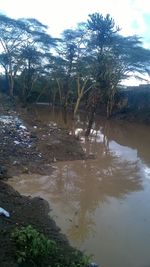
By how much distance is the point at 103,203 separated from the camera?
8453mm

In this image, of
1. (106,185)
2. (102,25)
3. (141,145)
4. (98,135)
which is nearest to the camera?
(106,185)

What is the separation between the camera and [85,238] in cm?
647

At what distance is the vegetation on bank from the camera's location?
2378cm

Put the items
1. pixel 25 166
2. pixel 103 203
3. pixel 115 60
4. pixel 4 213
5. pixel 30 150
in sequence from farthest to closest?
pixel 115 60, pixel 30 150, pixel 25 166, pixel 103 203, pixel 4 213

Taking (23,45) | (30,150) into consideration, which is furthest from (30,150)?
(23,45)

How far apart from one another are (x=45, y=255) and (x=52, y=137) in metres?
10.2

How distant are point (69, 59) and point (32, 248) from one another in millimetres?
22704

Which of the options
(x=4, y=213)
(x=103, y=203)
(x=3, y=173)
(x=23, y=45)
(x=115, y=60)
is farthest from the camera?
(x=23, y=45)

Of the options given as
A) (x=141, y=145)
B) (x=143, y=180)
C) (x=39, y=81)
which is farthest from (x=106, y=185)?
(x=39, y=81)

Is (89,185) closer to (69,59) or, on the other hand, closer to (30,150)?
(30,150)

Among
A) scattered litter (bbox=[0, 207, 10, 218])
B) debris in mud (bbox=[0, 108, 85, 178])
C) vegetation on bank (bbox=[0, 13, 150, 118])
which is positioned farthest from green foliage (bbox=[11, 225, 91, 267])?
vegetation on bank (bbox=[0, 13, 150, 118])

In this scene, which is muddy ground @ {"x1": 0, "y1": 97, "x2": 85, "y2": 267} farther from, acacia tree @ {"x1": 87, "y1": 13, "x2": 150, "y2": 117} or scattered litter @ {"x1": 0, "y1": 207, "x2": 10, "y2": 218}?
acacia tree @ {"x1": 87, "y1": 13, "x2": 150, "y2": 117}

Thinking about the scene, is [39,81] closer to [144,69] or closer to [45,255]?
[144,69]

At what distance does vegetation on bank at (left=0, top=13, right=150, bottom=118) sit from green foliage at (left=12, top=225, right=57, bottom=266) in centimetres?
1413
